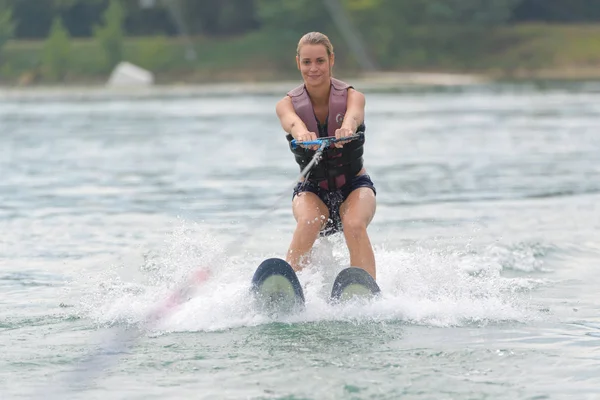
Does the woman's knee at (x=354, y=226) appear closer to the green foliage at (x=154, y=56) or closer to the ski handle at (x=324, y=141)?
the ski handle at (x=324, y=141)

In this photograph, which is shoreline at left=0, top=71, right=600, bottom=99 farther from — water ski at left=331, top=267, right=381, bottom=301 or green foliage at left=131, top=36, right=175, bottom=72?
water ski at left=331, top=267, right=381, bottom=301

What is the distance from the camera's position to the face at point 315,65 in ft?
24.4

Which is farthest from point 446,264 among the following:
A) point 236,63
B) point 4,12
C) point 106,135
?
point 4,12

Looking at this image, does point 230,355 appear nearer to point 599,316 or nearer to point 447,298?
point 447,298

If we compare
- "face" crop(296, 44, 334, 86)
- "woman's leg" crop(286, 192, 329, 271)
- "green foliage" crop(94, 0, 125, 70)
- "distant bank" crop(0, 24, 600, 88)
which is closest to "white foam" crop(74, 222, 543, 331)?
"woman's leg" crop(286, 192, 329, 271)

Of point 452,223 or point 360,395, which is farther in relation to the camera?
point 452,223

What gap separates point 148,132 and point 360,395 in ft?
77.5

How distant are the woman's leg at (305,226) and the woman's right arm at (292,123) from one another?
443 mm

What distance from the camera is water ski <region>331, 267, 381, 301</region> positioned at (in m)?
6.93

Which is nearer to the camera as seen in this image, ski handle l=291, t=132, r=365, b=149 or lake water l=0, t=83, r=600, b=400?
lake water l=0, t=83, r=600, b=400

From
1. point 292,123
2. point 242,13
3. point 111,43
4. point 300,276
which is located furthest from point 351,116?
point 242,13

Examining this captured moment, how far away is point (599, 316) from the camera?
729 cm

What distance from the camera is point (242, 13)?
82.2 m

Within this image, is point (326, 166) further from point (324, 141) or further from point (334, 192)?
point (324, 141)
